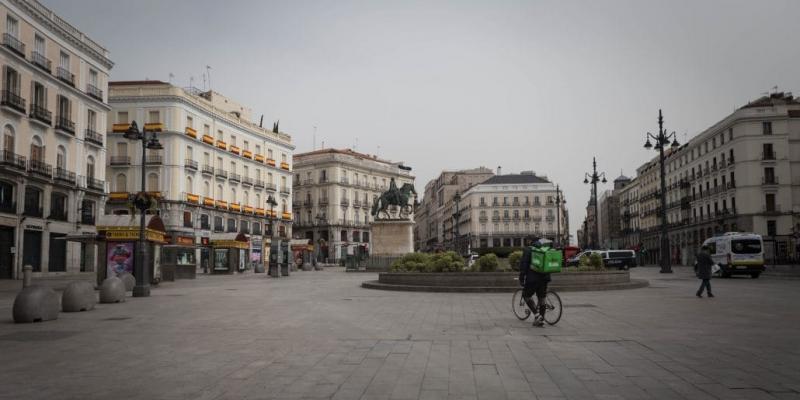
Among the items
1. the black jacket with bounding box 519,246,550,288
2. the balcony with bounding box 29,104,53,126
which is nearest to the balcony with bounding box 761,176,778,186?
the black jacket with bounding box 519,246,550,288

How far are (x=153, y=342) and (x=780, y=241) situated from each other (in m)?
69.2

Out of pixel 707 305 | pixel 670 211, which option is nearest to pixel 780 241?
pixel 670 211

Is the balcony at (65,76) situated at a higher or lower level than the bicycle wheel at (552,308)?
higher

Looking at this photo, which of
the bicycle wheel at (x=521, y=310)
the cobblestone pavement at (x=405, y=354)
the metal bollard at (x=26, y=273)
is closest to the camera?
the cobblestone pavement at (x=405, y=354)

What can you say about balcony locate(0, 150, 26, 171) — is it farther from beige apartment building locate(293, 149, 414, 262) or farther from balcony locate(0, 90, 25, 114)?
beige apartment building locate(293, 149, 414, 262)

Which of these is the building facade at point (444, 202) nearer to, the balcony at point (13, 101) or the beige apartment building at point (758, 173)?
the beige apartment building at point (758, 173)

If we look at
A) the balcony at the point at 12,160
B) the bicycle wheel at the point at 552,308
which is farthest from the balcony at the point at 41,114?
the bicycle wheel at the point at 552,308

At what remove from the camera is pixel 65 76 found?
1548 inches

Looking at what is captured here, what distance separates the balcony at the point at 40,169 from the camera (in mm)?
35562

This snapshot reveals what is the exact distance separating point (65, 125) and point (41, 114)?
2.56 m

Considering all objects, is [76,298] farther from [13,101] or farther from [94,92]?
[94,92]

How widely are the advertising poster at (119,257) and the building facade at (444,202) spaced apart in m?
85.7

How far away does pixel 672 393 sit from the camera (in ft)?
18.8

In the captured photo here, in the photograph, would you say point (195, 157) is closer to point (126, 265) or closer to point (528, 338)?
point (126, 265)
